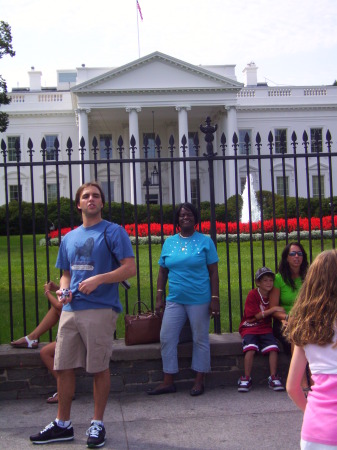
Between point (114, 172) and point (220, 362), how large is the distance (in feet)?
128

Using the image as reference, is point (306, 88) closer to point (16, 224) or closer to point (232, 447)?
point (16, 224)

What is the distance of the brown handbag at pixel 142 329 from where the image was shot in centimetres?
507

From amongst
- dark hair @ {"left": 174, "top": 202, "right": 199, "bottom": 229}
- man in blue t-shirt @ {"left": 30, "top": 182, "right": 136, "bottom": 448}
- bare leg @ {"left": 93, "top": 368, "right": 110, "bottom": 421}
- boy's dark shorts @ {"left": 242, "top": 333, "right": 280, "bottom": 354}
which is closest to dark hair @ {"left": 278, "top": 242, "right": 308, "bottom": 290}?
boy's dark shorts @ {"left": 242, "top": 333, "right": 280, "bottom": 354}

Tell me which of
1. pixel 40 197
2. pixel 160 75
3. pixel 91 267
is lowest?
pixel 91 267

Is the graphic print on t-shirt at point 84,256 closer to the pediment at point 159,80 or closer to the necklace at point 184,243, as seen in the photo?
the necklace at point 184,243

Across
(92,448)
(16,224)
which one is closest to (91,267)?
(92,448)

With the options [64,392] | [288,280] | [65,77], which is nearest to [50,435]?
[64,392]

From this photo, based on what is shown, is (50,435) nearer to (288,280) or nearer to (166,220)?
(288,280)

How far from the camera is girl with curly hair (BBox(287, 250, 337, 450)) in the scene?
2.30 metres

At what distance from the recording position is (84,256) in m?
3.96

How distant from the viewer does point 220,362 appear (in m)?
5.17

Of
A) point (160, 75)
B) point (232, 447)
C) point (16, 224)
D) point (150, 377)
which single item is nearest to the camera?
point (232, 447)

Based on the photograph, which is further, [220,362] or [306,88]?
[306,88]

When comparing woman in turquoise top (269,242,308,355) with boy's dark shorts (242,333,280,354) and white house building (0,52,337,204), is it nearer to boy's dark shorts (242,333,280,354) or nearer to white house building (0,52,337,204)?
boy's dark shorts (242,333,280,354)
